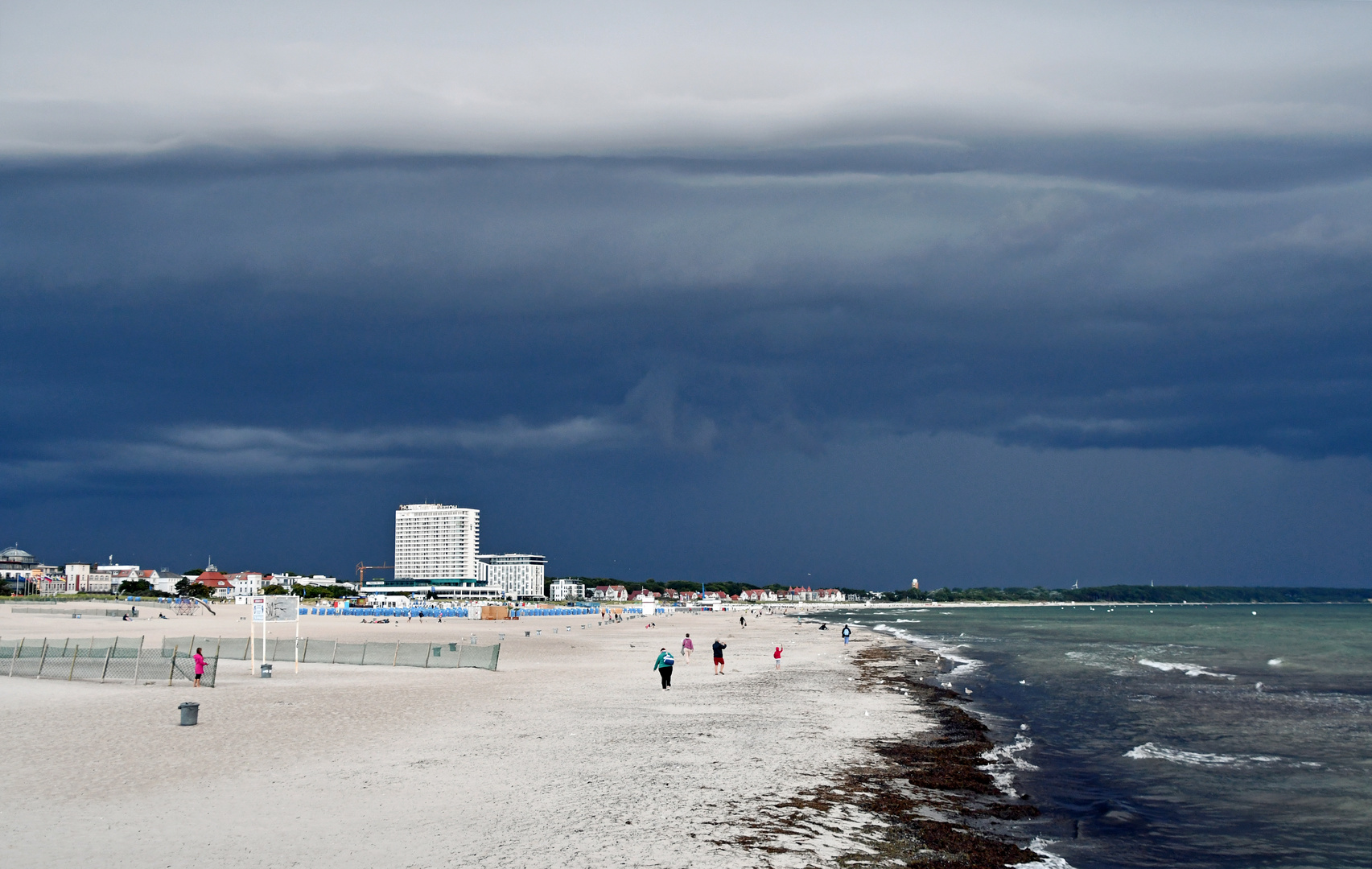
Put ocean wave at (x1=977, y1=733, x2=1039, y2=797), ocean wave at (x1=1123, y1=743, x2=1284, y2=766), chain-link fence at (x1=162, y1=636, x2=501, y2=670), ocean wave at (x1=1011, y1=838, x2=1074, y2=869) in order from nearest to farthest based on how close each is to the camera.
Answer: ocean wave at (x1=1011, y1=838, x2=1074, y2=869) → ocean wave at (x1=977, y1=733, x2=1039, y2=797) → ocean wave at (x1=1123, y1=743, x2=1284, y2=766) → chain-link fence at (x1=162, y1=636, x2=501, y2=670)

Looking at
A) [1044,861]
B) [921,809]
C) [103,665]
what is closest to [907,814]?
[921,809]

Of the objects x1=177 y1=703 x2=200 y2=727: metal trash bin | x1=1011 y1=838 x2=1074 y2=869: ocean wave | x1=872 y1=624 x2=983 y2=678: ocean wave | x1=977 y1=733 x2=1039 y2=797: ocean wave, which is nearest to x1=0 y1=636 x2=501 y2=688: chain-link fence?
x1=177 y1=703 x2=200 y2=727: metal trash bin

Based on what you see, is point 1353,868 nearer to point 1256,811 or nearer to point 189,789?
point 1256,811

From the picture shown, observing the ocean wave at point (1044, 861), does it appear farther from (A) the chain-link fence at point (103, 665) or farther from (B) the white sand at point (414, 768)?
(A) the chain-link fence at point (103, 665)

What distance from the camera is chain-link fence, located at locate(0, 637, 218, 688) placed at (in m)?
31.9

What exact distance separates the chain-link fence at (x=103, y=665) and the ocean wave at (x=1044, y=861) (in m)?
24.5

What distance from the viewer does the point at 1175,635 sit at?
97062 millimetres

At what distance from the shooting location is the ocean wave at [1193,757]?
25344 millimetres

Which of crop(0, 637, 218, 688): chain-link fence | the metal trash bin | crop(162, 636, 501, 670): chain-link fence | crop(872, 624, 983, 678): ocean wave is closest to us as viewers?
the metal trash bin

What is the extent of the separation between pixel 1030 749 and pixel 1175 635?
81345 mm

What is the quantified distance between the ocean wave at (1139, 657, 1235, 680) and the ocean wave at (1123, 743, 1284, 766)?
81.2 feet

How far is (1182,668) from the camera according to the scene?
54.1 m

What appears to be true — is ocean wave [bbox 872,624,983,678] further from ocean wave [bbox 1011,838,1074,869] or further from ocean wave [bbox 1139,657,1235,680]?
ocean wave [bbox 1011,838,1074,869]

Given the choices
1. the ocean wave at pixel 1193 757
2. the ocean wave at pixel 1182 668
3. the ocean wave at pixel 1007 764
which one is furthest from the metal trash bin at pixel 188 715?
the ocean wave at pixel 1182 668
